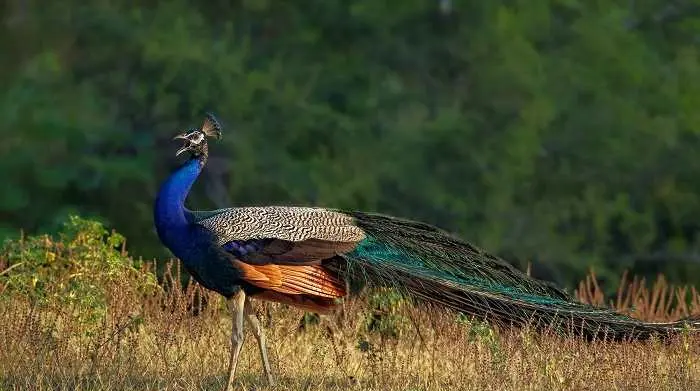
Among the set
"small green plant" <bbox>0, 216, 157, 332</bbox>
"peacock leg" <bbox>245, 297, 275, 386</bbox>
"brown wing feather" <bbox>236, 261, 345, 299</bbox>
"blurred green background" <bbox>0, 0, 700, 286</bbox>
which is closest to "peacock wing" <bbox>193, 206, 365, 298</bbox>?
"brown wing feather" <bbox>236, 261, 345, 299</bbox>

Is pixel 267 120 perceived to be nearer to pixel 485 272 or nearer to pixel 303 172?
pixel 303 172

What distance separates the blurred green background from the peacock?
842 centimetres

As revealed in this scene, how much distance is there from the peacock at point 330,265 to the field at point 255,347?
12 cm

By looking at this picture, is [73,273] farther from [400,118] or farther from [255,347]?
[400,118]

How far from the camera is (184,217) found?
668 centimetres

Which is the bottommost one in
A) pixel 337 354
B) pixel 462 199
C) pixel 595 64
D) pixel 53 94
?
pixel 337 354

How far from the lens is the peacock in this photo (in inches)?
259

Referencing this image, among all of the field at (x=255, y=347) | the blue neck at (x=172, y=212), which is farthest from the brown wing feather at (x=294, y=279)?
the blue neck at (x=172, y=212)

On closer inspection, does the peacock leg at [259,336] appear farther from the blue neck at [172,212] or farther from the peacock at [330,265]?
the blue neck at [172,212]

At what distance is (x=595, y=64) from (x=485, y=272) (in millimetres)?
10765

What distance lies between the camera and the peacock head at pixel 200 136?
22.4 feet

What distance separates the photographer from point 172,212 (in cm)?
664

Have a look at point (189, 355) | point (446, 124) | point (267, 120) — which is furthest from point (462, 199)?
point (189, 355)

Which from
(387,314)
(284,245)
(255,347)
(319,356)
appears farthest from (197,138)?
(387,314)
